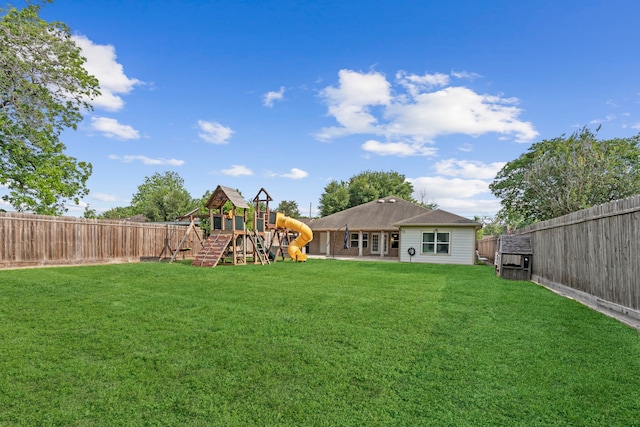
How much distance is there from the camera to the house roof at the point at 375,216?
23.5 metres

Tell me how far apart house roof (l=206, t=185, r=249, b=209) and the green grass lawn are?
348 inches

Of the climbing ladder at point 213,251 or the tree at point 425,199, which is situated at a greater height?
the tree at point 425,199

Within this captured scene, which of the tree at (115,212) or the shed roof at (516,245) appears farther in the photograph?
the tree at (115,212)

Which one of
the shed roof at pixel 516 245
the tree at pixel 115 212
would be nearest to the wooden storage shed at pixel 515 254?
the shed roof at pixel 516 245

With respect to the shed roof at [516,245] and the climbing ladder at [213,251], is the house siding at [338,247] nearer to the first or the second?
the climbing ladder at [213,251]

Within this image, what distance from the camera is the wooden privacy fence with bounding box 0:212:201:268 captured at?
412 inches

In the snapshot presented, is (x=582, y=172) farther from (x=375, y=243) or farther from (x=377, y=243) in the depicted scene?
(x=375, y=243)

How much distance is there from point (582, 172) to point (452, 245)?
22.9ft

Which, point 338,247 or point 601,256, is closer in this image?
point 601,256

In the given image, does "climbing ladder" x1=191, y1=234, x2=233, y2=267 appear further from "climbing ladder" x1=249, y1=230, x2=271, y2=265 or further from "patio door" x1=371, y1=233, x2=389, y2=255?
"patio door" x1=371, y1=233, x2=389, y2=255

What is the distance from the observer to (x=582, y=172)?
16250 mm

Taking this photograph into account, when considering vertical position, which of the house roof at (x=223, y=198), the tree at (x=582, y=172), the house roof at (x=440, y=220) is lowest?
the house roof at (x=440, y=220)

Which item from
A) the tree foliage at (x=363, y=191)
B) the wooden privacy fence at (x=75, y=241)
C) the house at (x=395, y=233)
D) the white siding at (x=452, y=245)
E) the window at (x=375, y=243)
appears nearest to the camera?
the wooden privacy fence at (x=75, y=241)

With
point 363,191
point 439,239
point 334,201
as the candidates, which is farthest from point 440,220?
point 334,201
